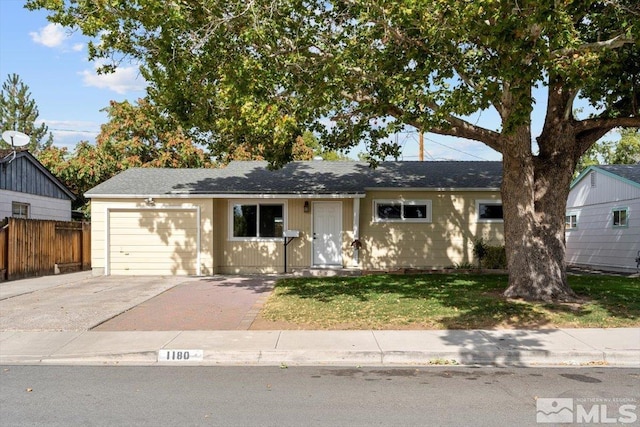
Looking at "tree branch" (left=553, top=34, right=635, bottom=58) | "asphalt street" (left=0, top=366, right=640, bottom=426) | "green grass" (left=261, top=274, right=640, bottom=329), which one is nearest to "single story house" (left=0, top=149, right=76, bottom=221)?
"green grass" (left=261, top=274, right=640, bottom=329)

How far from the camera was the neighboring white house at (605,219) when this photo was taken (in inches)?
735

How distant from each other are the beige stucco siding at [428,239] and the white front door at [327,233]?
868mm

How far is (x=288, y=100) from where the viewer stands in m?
10.6

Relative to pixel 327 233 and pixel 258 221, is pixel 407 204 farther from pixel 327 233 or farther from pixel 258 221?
pixel 258 221

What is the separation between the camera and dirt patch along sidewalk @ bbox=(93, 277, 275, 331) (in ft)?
30.8

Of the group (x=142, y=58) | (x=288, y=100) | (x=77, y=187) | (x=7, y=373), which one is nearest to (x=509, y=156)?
(x=288, y=100)

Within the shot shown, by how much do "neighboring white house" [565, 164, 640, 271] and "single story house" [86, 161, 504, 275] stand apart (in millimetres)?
5164

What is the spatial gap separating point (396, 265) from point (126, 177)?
10.1 metres

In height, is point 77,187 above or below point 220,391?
above

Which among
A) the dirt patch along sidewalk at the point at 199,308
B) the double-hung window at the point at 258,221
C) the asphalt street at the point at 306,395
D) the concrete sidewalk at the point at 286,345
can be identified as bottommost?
the asphalt street at the point at 306,395

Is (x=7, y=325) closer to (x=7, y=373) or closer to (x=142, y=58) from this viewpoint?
(x=7, y=373)

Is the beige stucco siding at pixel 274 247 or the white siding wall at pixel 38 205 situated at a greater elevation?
the white siding wall at pixel 38 205

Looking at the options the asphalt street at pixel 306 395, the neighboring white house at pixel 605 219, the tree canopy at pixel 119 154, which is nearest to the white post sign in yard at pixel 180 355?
the asphalt street at pixel 306 395

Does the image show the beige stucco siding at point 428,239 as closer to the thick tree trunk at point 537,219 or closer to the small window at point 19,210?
the thick tree trunk at point 537,219
